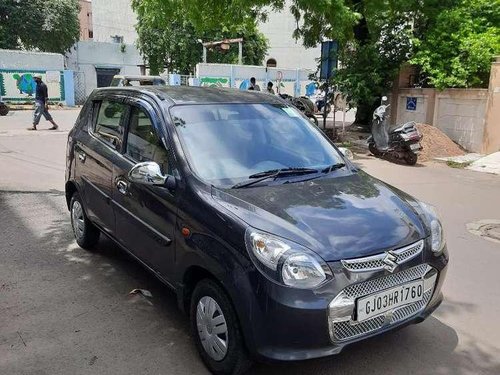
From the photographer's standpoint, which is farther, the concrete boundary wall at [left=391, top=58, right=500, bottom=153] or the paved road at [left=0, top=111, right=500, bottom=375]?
the concrete boundary wall at [left=391, top=58, right=500, bottom=153]

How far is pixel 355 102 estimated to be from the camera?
45.2 ft

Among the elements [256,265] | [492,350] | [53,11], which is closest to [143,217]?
[256,265]

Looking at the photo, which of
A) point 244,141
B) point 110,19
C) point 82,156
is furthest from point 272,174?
point 110,19

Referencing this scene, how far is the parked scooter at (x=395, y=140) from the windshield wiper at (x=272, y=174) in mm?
7649

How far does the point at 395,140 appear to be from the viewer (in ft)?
35.7

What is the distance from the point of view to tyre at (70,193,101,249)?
493 cm

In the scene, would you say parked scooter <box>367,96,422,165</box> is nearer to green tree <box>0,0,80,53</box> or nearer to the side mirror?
the side mirror

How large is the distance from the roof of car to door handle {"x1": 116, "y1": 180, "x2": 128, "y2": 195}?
29.9 inches

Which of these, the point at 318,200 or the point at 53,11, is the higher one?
the point at 53,11

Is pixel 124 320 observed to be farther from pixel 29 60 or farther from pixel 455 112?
pixel 29 60

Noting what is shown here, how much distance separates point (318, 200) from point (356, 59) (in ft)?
38.7

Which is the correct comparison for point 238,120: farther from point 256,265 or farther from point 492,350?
point 492,350

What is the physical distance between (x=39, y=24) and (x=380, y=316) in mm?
34085

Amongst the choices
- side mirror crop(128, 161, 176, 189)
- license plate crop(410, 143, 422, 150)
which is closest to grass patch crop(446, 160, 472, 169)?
license plate crop(410, 143, 422, 150)
